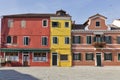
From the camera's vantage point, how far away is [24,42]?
42375 millimetres

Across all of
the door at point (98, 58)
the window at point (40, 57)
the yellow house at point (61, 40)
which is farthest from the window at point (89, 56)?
the window at point (40, 57)

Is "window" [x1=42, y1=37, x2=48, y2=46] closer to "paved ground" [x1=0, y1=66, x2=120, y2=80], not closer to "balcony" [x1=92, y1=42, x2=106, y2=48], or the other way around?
"balcony" [x1=92, y1=42, x2=106, y2=48]

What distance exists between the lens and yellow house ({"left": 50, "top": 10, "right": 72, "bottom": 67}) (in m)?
42.2

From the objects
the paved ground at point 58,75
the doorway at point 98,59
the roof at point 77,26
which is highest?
the roof at point 77,26

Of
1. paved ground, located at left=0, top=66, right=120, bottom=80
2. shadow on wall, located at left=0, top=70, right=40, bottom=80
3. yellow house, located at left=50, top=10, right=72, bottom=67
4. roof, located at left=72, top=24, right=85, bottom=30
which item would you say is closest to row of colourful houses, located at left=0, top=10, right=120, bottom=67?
yellow house, located at left=50, top=10, right=72, bottom=67

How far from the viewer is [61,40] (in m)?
42.6

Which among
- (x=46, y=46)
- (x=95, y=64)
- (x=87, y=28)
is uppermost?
(x=87, y=28)

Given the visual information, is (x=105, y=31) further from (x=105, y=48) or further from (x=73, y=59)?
(x=73, y=59)

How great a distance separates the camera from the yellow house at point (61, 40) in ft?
139

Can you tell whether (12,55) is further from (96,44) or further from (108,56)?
(108,56)

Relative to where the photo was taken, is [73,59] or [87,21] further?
[87,21]

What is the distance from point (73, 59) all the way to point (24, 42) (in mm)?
7693

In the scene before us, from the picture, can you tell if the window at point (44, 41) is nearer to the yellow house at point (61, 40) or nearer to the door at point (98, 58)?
the yellow house at point (61, 40)

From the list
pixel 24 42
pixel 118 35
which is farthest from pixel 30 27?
pixel 118 35
